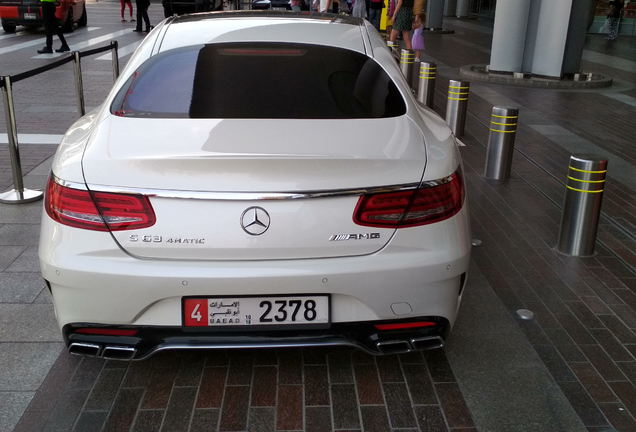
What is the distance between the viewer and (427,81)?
35.4 feet

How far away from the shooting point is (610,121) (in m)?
10.5

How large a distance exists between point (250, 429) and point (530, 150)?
632 centimetres

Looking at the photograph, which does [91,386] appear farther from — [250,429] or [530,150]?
[530,150]

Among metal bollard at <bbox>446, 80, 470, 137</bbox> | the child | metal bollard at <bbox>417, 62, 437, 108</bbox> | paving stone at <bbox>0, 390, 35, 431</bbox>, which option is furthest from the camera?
the child

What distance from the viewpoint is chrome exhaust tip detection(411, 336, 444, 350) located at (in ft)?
10.3

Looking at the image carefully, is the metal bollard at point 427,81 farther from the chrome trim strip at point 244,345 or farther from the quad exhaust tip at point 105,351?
the quad exhaust tip at point 105,351

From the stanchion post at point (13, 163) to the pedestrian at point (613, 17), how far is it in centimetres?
2245

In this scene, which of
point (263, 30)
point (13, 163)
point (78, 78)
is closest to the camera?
point (263, 30)

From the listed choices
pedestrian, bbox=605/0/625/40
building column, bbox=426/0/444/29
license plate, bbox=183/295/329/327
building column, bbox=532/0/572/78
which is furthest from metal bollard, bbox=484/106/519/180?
building column, bbox=426/0/444/29

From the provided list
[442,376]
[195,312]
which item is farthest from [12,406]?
[442,376]

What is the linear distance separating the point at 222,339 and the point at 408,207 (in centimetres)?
95

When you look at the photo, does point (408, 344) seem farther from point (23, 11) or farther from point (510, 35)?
point (23, 11)

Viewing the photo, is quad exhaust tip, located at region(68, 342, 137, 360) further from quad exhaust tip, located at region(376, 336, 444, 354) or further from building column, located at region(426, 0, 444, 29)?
building column, located at region(426, 0, 444, 29)

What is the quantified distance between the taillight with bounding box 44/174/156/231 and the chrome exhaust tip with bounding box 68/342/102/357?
1.70ft
